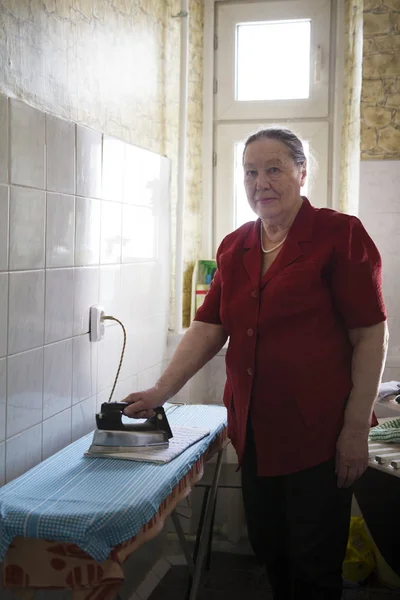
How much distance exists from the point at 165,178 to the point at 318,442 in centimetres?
154

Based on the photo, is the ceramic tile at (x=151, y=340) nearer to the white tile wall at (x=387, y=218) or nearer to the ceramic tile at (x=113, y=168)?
the ceramic tile at (x=113, y=168)

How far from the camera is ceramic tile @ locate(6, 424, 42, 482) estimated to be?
1.70 m

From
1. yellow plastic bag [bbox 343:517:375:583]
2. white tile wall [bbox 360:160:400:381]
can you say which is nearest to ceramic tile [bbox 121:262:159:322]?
white tile wall [bbox 360:160:400:381]

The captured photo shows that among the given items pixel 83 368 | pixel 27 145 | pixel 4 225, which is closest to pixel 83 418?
pixel 83 368

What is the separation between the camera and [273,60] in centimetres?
320

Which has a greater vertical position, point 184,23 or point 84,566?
point 184,23

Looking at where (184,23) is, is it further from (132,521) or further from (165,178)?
(132,521)

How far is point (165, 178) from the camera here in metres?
2.86

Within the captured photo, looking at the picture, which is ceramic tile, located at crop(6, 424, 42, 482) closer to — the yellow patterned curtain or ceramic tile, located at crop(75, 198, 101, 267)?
ceramic tile, located at crop(75, 198, 101, 267)

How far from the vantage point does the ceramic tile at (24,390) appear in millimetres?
1688

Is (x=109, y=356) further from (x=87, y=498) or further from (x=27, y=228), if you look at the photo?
(x=87, y=498)

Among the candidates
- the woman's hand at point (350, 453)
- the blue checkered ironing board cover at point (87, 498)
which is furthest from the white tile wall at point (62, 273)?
the woman's hand at point (350, 453)

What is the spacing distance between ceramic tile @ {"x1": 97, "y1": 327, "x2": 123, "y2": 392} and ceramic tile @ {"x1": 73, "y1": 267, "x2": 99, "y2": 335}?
0.15m

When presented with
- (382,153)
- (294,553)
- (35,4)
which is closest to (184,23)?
(382,153)
